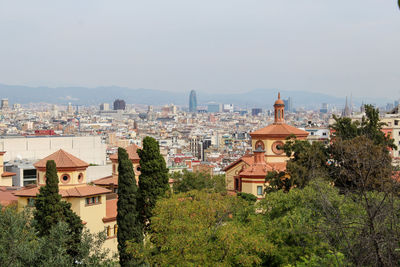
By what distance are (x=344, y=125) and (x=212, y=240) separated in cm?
1499

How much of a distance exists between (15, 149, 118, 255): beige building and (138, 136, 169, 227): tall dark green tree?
3.07 metres

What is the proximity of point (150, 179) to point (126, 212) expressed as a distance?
63.8 inches

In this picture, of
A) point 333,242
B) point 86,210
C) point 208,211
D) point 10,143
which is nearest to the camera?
point 333,242

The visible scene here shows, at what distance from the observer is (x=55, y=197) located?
20734mm

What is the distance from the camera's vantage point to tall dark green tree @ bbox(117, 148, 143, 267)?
2142 centimetres

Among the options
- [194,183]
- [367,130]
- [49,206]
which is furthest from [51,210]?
[367,130]

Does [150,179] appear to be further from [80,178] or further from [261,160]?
[261,160]

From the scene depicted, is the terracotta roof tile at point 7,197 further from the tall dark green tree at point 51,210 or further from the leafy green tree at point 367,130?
the leafy green tree at point 367,130

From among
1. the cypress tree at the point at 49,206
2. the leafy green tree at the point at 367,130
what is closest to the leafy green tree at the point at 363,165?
the leafy green tree at the point at 367,130

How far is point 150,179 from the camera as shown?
2280 centimetres

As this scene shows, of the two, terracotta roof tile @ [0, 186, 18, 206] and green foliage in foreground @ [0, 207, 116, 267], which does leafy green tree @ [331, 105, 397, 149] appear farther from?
green foliage in foreground @ [0, 207, 116, 267]

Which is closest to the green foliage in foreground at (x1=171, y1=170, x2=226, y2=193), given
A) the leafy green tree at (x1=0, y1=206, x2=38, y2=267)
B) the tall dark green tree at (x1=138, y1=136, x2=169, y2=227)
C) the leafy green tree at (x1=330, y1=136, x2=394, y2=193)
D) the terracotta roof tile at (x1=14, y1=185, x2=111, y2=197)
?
the leafy green tree at (x1=330, y1=136, x2=394, y2=193)

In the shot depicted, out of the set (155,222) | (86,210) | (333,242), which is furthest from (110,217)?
(333,242)

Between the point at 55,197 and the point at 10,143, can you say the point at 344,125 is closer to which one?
the point at 55,197
